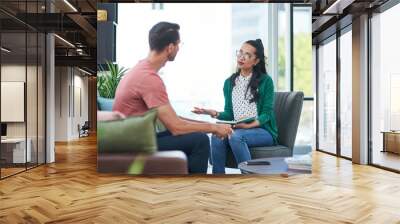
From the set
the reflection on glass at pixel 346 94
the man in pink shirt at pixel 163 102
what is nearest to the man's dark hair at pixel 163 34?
the man in pink shirt at pixel 163 102

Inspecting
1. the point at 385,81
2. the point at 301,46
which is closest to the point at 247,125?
the point at 301,46

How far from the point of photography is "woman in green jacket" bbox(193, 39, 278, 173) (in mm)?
5930

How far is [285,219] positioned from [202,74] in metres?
2.85

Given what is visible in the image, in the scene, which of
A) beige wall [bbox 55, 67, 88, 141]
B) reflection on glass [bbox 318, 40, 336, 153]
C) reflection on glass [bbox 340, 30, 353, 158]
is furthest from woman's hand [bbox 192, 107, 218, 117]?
beige wall [bbox 55, 67, 88, 141]

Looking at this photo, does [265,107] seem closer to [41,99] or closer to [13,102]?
[13,102]

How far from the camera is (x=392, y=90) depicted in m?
7.02

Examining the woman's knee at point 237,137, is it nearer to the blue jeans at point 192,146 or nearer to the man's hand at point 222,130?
the man's hand at point 222,130

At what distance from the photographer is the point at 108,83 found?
5961 mm

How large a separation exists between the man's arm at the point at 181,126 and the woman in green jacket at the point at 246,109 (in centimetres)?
12

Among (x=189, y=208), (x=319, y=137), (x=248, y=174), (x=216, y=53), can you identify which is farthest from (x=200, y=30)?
(x=319, y=137)

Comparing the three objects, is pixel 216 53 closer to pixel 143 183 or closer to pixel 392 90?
pixel 143 183

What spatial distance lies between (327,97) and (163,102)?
5953 millimetres

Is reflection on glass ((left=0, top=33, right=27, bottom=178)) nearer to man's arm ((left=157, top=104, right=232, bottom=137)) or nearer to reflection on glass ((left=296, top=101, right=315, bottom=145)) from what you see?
man's arm ((left=157, top=104, right=232, bottom=137))

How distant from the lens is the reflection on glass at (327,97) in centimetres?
995
